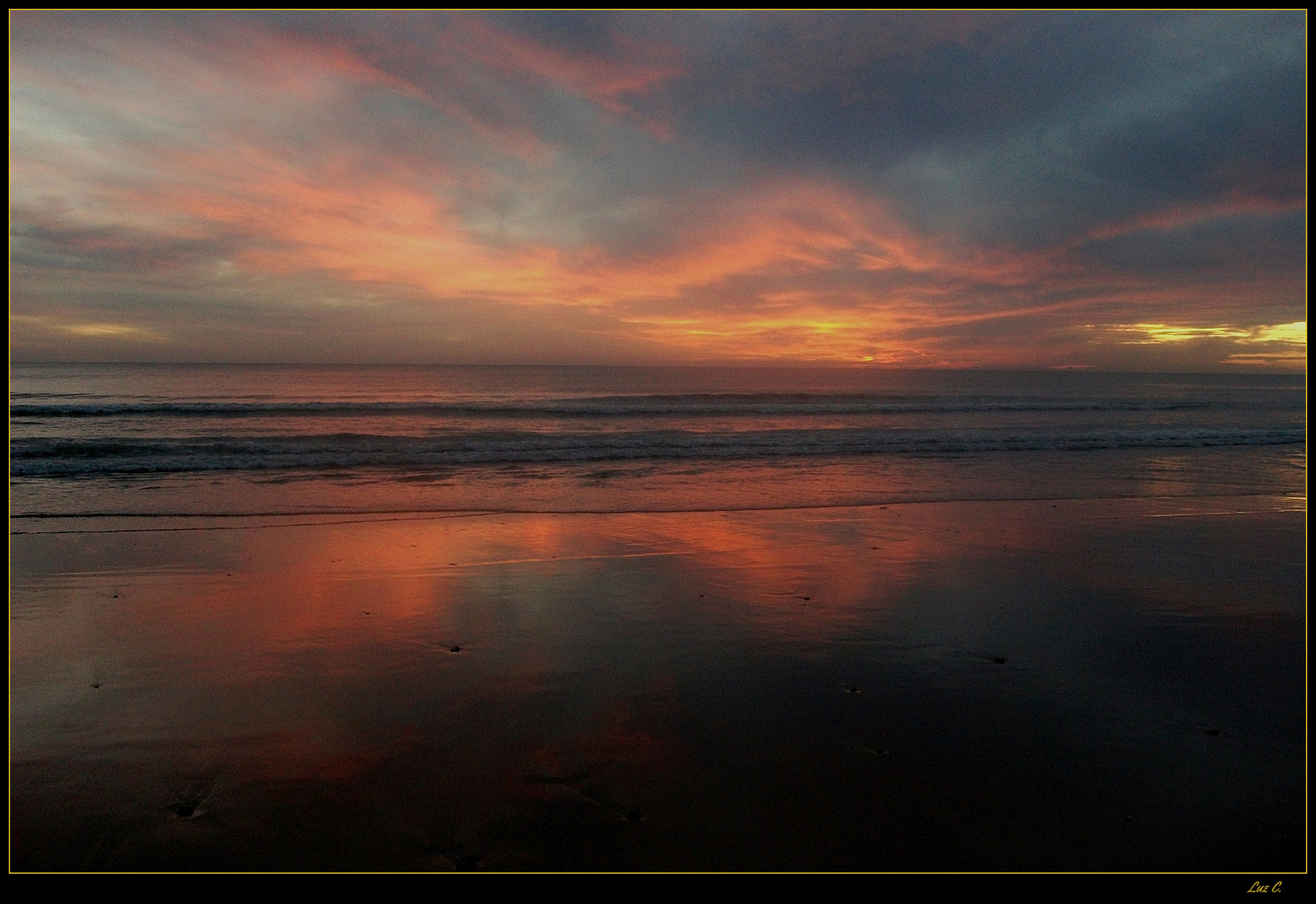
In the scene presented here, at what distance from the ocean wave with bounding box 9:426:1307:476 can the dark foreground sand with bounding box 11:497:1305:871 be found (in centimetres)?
842

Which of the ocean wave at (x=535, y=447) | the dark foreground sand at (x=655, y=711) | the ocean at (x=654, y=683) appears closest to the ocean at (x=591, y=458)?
the ocean wave at (x=535, y=447)

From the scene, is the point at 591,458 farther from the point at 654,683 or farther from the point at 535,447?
the point at 654,683

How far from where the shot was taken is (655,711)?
14.1 feet

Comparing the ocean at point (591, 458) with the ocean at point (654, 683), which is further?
the ocean at point (591, 458)

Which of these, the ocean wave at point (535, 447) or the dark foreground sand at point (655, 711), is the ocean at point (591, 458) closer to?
the ocean wave at point (535, 447)

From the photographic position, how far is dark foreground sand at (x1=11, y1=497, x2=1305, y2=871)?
10.4 ft

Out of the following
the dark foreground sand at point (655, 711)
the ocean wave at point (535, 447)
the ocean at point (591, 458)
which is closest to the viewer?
the dark foreground sand at point (655, 711)

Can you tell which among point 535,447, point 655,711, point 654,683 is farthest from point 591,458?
point 655,711

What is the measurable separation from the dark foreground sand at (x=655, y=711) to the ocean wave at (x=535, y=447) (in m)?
8.42

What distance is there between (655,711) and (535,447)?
14778mm

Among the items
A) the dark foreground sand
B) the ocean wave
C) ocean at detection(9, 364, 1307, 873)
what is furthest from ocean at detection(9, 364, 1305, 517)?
the dark foreground sand

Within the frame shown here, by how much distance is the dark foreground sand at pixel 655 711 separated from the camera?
317cm

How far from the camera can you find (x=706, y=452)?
1939 centimetres

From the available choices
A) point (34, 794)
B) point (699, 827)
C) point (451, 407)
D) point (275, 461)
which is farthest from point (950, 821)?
point (451, 407)
